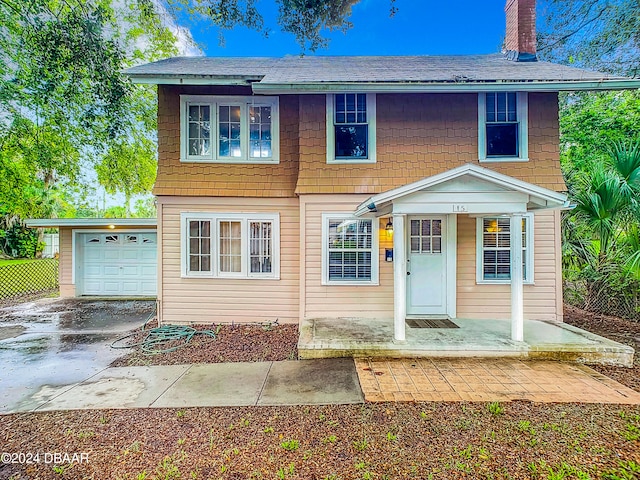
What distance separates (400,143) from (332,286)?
328 cm

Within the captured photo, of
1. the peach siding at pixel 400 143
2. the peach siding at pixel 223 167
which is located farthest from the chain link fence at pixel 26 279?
the peach siding at pixel 400 143

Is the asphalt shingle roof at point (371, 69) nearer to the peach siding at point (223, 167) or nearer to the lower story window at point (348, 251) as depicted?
the peach siding at point (223, 167)

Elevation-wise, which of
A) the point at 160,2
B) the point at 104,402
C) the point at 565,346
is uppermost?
the point at 160,2

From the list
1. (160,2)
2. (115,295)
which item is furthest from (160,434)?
(160,2)

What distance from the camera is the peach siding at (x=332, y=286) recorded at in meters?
6.62

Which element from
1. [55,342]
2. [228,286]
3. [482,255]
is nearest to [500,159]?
[482,255]

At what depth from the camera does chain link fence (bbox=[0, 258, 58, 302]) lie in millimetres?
10898

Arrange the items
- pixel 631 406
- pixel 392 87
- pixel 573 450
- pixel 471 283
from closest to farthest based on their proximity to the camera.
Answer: pixel 573 450
pixel 631 406
pixel 392 87
pixel 471 283

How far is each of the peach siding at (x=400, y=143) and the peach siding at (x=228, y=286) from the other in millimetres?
1024

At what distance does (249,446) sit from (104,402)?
82.9 inches

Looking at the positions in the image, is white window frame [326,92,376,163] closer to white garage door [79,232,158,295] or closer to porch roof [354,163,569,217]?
porch roof [354,163,569,217]

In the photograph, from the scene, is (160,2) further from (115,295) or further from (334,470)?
(334,470)

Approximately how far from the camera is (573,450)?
9.24 feet

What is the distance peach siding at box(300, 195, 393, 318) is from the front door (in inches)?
18.1
